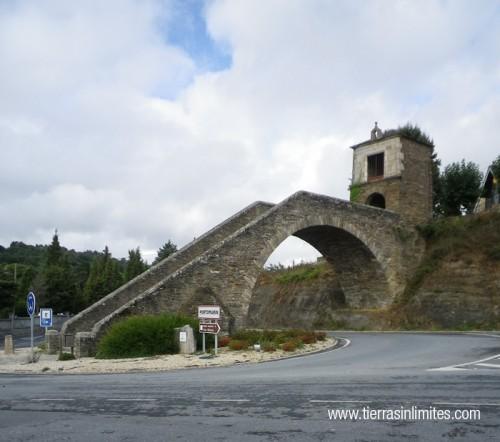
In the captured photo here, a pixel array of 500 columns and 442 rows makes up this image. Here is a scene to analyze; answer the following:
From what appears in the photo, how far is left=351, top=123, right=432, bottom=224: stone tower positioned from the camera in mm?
25922

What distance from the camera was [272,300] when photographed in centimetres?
3247

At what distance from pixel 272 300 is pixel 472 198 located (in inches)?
640

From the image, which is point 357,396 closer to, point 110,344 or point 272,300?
point 110,344

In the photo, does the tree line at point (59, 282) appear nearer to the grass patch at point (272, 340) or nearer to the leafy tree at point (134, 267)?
the leafy tree at point (134, 267)

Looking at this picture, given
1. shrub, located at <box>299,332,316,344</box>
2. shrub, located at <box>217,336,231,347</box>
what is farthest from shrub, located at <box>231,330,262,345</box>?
shrub, located at <box>299,332,316,344</box>

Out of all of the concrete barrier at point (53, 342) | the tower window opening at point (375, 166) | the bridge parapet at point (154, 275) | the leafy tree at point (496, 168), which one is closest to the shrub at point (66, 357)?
the bridge parapet at point (154, 275)

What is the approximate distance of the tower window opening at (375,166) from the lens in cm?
2778

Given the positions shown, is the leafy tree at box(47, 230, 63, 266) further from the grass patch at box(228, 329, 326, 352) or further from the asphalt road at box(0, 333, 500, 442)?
the asphalt road at box(0, 333, 500, 442)

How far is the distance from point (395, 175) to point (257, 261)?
35.5 feet

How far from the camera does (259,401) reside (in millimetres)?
6758

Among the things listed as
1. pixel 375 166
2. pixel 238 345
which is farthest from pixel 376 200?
pixel 238 345

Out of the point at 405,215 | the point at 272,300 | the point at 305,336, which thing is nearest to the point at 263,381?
the point at 305,336

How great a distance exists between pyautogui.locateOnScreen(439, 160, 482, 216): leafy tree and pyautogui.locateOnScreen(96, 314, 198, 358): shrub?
28.4m

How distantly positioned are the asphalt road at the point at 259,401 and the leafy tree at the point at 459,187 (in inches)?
1092
